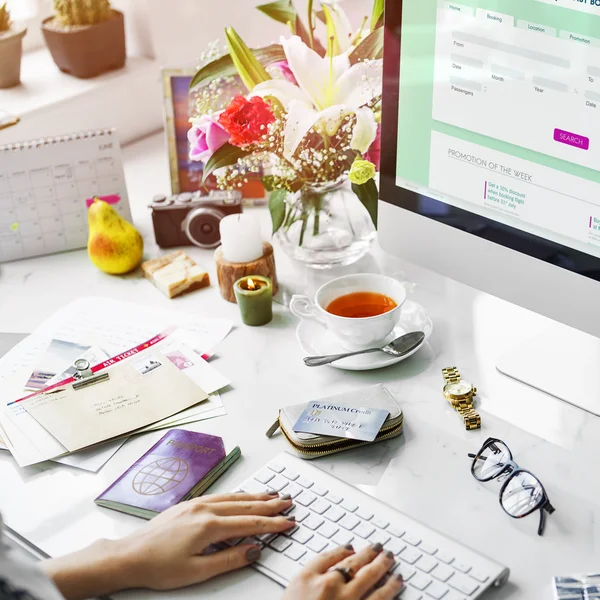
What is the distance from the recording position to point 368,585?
0.80 meters

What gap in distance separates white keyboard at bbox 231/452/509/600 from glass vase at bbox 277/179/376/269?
1.59 feet

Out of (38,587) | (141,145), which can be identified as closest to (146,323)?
(38,587)

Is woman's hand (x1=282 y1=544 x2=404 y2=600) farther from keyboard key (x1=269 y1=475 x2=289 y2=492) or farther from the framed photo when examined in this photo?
the framed photo

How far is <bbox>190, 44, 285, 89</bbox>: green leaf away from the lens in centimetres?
132

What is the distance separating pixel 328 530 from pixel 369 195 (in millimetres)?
566

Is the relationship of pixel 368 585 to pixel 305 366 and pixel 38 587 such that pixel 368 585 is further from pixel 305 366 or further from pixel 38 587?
pixel 305 366

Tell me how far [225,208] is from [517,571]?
2.64 ft

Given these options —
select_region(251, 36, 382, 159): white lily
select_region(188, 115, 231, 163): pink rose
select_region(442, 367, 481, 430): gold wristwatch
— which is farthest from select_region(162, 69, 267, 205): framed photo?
select_region(442, 367, 481, 430): gold wristwatch

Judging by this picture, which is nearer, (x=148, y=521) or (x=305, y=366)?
(x=148, y=521)

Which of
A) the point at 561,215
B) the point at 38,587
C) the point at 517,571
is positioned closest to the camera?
the point at 38,587

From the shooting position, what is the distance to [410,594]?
0.80 metres

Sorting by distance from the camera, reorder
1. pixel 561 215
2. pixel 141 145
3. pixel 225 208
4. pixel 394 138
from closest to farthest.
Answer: pixel 561 215, pixel 394 138, pixel 225 208, pixel 141 145

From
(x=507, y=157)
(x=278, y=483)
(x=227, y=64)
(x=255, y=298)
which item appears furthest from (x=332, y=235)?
(x=278, y=483)

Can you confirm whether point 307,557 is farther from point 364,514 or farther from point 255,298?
point 255,298
